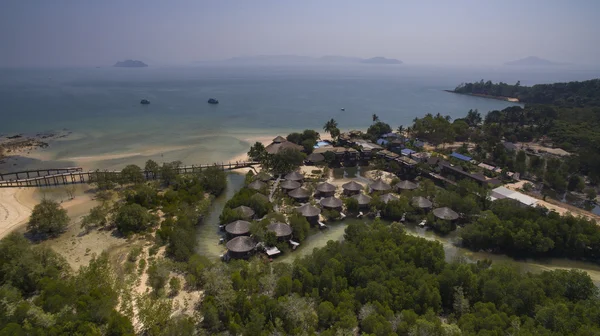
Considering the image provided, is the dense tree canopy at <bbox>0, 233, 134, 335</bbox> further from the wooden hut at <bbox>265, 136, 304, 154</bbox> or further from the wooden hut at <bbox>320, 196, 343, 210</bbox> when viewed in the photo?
the wooden hut at <bbox>265, 136, 304, 154</bbox>

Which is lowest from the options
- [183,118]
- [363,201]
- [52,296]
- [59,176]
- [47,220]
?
[59,176]

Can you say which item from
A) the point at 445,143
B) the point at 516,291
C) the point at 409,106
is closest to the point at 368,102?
the point at 409,106

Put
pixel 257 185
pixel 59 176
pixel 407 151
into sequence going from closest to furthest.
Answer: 1. pixel 257 185
2. pixel 59 176
3. pixel 407 151

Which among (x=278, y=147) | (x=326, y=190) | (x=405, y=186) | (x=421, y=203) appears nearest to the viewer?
(x=421, y=203)

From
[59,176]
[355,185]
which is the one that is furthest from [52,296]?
[59,176]

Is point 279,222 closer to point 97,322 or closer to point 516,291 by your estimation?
point 97,322

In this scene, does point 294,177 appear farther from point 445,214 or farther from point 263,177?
point 445,214
